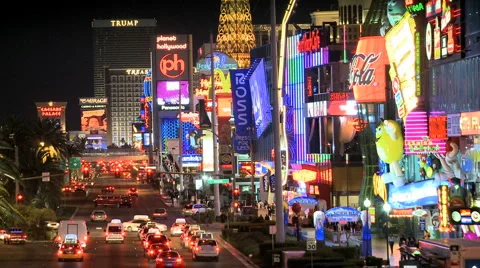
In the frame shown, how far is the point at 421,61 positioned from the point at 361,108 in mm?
16511

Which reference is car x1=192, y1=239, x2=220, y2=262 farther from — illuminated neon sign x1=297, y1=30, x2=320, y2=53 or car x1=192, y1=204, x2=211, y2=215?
car x1=192, y1=204, x2=211, y2=215

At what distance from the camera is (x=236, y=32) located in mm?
184750

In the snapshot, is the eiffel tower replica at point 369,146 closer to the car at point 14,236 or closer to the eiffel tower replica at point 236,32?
the car at point 14,236

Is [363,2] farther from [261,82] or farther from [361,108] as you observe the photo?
[361,108]

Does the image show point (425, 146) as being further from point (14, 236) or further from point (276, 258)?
point (14, 236)

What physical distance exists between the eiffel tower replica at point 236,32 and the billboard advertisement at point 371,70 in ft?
325

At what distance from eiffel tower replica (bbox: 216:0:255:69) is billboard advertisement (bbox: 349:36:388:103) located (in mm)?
98944

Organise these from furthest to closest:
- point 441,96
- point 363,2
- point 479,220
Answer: point 363,2 < point 441,96 < point 479,220

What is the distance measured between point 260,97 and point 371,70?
2985cm

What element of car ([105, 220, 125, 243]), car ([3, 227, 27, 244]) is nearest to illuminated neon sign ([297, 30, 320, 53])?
car ([105, 220, 125, 243])

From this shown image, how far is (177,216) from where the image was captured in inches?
4562

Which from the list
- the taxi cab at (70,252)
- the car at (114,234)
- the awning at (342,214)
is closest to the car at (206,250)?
the taxi cab at (70,252)

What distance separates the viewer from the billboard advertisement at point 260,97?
348 ft

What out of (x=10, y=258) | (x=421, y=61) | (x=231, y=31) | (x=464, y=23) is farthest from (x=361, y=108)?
(x=231, y=31)
